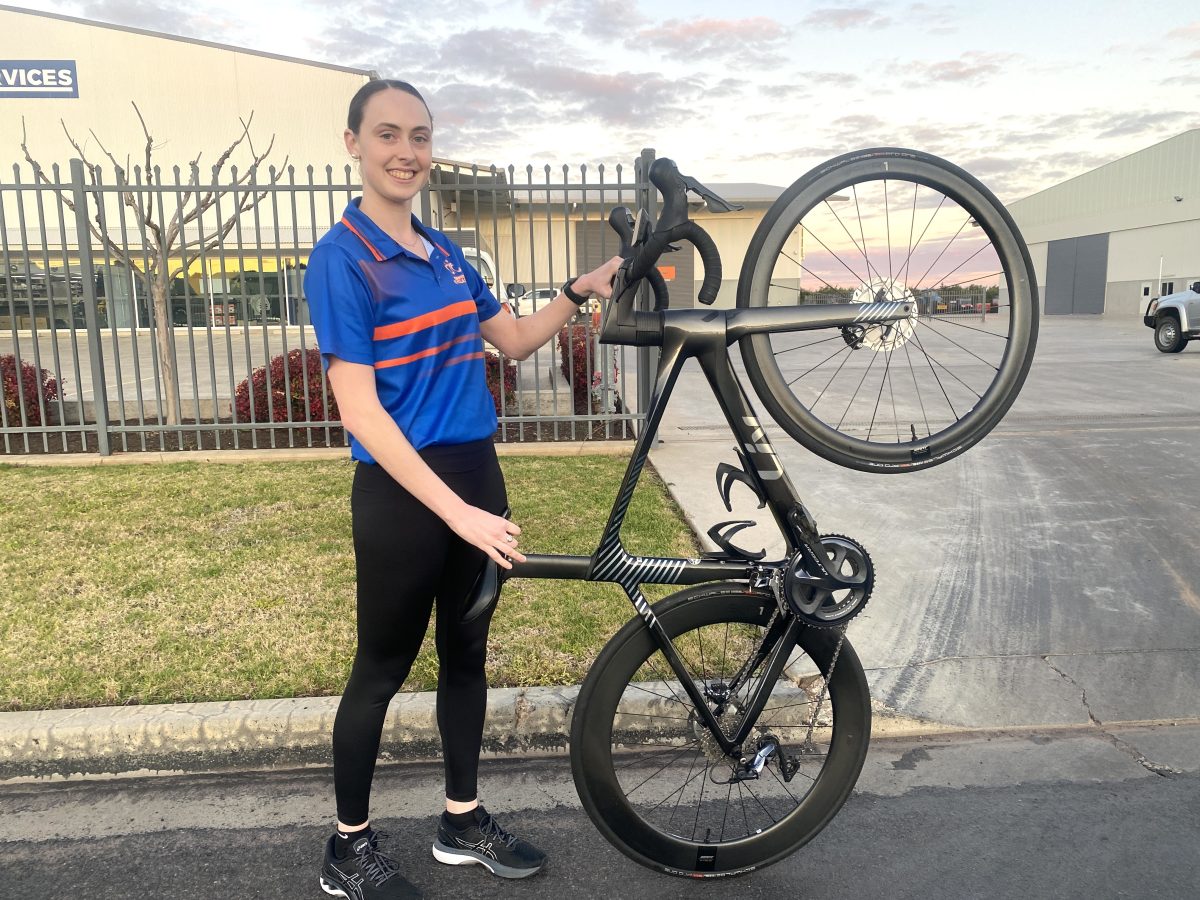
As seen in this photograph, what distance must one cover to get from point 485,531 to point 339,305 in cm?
60

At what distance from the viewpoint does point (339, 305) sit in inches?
76.6

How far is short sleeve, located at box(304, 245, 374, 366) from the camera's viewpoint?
1936 mm

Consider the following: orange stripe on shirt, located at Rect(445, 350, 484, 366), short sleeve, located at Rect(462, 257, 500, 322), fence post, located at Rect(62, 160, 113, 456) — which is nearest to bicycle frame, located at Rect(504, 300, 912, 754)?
orange stripe on shirt, located at Rect(445, 350, 484, 366)

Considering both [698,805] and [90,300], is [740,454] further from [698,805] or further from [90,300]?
[90,300]

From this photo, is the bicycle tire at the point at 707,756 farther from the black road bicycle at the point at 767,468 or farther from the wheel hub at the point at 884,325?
the wheel hub at the point at 884,325

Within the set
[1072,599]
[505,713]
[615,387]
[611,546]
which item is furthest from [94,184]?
[1072,599]

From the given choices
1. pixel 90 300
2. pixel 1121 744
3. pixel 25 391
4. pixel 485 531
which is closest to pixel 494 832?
A: pixel 485 531

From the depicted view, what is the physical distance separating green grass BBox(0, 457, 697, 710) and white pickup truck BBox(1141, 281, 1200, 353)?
14.4m

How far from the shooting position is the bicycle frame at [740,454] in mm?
2021

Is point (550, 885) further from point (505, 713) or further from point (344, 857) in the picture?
point (505, 713)

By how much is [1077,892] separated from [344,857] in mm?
2031

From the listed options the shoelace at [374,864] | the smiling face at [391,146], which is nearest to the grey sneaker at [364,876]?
the shoelace at [374,864]

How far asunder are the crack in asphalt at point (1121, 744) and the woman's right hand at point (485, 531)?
2.58 m

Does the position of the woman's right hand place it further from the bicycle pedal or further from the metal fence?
the metal fence
